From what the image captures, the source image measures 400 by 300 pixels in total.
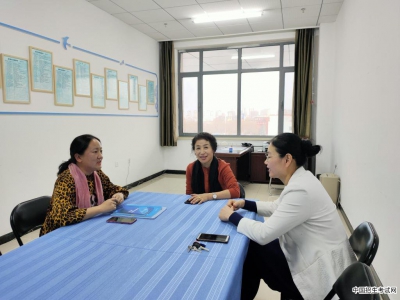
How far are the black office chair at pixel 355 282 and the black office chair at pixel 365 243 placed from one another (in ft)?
0.71

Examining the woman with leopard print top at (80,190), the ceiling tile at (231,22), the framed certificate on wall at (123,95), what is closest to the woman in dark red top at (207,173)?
the woman with leopard print top at (80,190)

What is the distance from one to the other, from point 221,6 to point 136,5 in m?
1.24

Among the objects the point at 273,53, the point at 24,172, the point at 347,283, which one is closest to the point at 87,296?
the point at 347,283

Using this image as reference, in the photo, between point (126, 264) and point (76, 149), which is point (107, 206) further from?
point (126, 264)

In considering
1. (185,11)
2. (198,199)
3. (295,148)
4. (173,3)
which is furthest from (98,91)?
(295,148)

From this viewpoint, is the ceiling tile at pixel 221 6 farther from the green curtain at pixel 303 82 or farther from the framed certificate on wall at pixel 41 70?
the framed certificate on wall at pixel 41 70

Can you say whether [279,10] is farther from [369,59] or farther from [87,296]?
[87,296]

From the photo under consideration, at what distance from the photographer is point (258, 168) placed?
5492 mm

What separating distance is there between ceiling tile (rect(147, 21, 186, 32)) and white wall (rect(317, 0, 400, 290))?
2625 millimetres

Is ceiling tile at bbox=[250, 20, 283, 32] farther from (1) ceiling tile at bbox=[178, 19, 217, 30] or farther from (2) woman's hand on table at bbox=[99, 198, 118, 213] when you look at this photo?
(2) woman's hand on table at bbox=[99, 198, 118, 213]

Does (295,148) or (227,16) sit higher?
(227,16)

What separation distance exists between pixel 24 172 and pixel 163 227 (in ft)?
7.64

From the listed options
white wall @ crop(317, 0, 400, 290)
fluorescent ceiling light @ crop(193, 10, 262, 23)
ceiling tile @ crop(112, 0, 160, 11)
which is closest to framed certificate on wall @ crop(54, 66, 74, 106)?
ceiling tile @ crop(112, 0, 160, 11)

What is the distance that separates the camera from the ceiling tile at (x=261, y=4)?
3946mm
